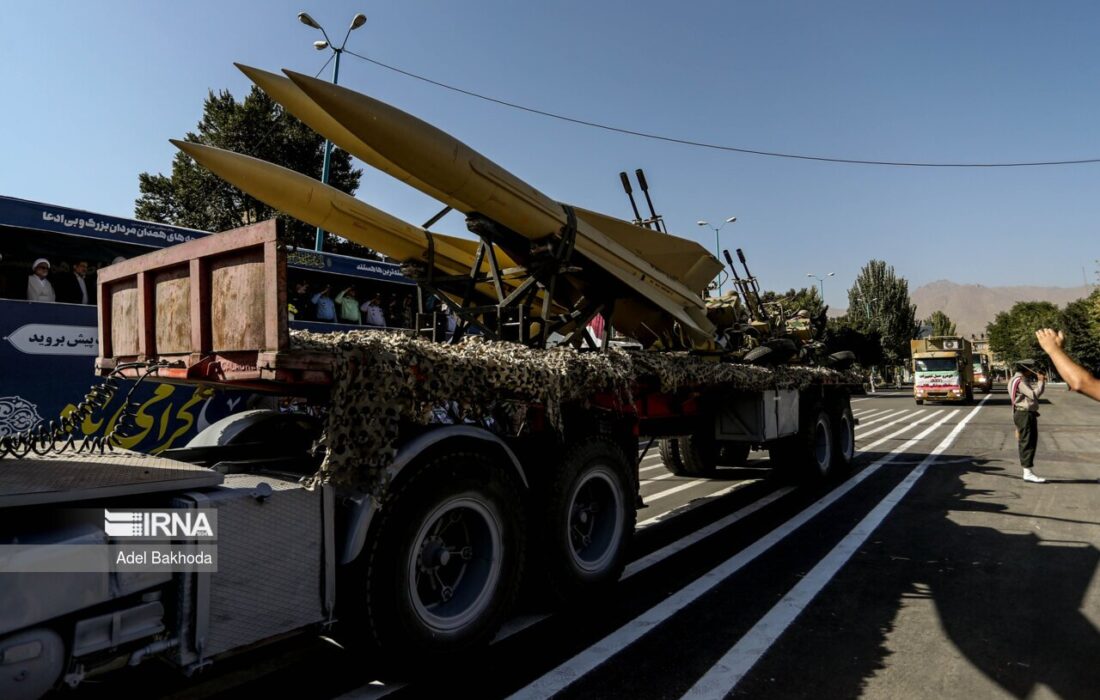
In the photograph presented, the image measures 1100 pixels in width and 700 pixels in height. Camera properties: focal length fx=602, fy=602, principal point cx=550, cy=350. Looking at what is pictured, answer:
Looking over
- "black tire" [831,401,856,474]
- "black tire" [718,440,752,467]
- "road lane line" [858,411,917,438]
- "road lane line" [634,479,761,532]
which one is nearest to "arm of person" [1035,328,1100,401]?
"road lane line" [634,479,761,532]

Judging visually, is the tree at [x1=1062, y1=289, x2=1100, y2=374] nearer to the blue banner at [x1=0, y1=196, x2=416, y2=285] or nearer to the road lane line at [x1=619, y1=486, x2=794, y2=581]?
the road lane line at [x1=619, y1=486, x2=794, y2=581]

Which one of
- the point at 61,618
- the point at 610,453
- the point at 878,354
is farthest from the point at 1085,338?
the point at 61,618

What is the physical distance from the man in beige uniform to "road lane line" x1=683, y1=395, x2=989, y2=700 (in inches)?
148

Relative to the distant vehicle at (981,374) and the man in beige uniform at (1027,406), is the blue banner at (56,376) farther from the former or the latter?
the distant vehicle at (981,374)

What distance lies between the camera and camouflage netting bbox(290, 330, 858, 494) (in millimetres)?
2943

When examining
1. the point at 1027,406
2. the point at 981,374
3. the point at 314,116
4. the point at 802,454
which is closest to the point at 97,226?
the point at 314,116

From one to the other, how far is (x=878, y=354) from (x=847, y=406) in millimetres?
46111

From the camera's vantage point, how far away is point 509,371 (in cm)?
379

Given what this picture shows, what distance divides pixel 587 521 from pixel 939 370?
31659 millimetres

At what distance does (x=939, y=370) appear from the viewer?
29969 millimetres

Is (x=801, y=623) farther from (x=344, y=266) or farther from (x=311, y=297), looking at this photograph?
(x=344, y=266)

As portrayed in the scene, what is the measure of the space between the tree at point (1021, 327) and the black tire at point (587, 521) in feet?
248

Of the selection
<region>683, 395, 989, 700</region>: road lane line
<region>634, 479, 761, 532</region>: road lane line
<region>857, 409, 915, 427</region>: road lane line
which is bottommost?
<region>857, 409, 915, 427</region>: road lane line

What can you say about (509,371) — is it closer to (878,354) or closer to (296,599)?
(296,599)
